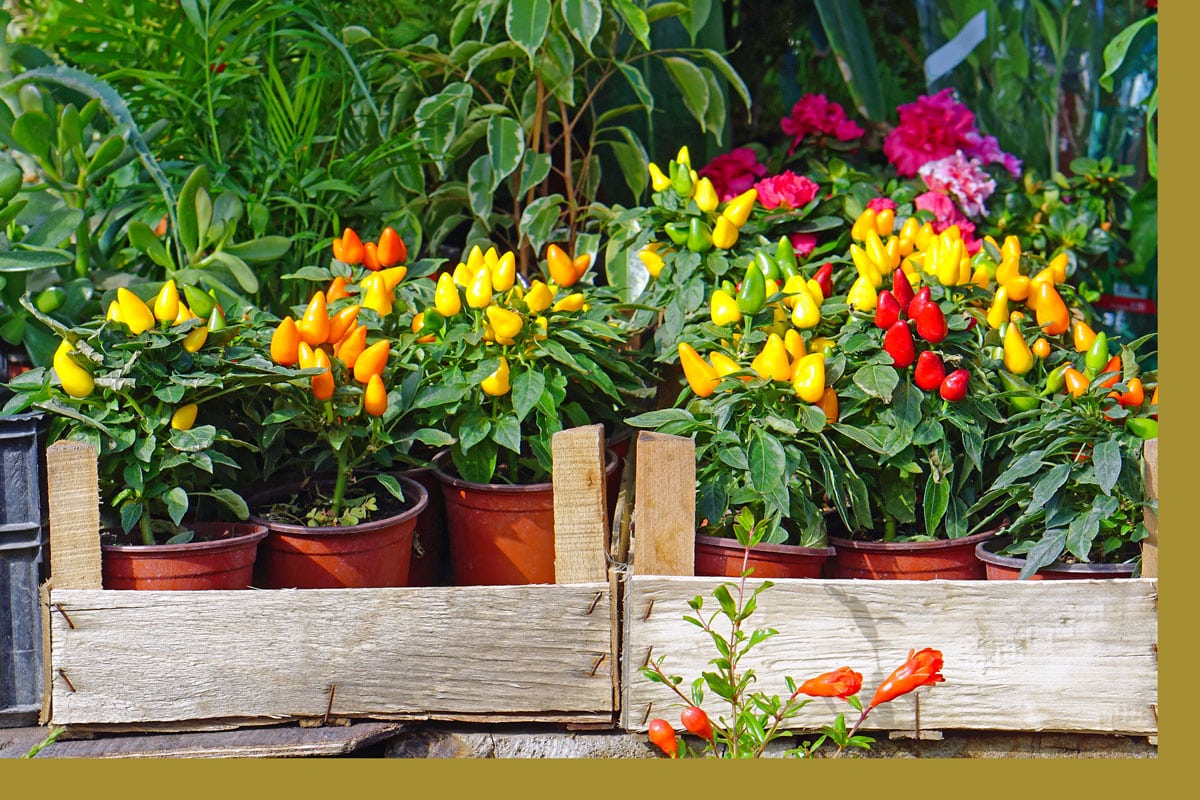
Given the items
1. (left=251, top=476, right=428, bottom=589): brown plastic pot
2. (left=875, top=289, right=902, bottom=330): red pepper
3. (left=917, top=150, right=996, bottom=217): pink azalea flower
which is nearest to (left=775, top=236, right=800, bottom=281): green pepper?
(left=875, top=289, right=902, bottom=330): red pepper

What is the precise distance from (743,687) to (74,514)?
0.78 meters

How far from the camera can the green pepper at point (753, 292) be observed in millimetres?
1452

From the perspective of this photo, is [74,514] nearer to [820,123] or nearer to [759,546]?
[759,546]

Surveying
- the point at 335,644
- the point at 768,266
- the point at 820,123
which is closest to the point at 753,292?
the point at 768,266

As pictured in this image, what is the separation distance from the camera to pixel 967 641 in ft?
4.25

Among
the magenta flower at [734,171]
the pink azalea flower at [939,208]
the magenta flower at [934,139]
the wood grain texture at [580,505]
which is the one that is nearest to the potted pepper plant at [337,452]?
the wood grain texture at [580,505]

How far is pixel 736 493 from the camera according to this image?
4.49ft

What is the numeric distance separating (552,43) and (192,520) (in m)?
1.05

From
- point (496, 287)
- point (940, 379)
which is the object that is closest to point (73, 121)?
point (496, 287)

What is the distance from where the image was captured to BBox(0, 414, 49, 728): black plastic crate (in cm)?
131

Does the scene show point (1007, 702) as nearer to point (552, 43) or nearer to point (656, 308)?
point (656, 308)

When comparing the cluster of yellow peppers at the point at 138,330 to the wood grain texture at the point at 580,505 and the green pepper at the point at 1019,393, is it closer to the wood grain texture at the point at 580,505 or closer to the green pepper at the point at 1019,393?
the wood grain texture at the point at 580,505

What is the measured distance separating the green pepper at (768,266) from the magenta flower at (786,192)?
392 millimetres

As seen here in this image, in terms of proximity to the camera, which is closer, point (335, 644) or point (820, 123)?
point (335, 644)
